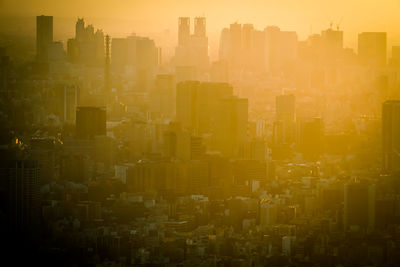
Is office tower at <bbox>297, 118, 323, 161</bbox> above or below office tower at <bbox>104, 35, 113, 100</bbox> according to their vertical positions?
below

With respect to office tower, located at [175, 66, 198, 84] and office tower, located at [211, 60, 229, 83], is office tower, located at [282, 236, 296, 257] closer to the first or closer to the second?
office tower, located at [211, 60, 229, 83]

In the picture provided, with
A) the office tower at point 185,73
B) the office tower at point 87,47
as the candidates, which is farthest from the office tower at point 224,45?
the office tower at point 87,47

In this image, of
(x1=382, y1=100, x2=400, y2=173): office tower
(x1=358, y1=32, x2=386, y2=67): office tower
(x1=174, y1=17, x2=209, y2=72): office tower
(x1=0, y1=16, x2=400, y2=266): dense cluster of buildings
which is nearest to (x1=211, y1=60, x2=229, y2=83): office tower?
(x1=0, y1=16, x2=400, y2=266): dense cluster of buildings

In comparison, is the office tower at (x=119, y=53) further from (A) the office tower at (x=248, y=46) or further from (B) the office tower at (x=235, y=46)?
(A) the office tower at (x=248, y=46)

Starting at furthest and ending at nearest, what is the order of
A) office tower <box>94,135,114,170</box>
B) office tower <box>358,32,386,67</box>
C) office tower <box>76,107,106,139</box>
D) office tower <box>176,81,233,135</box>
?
office tower <box>358,32,386,67</box> → office tower <box>176,81,233,135</box> → office tower <box>76,107,106,139</box> → office tower <box>94,135,114,170</box>

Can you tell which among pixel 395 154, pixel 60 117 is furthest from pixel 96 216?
pixel 395 154

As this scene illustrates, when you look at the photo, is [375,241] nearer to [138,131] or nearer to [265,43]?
[138,131]
